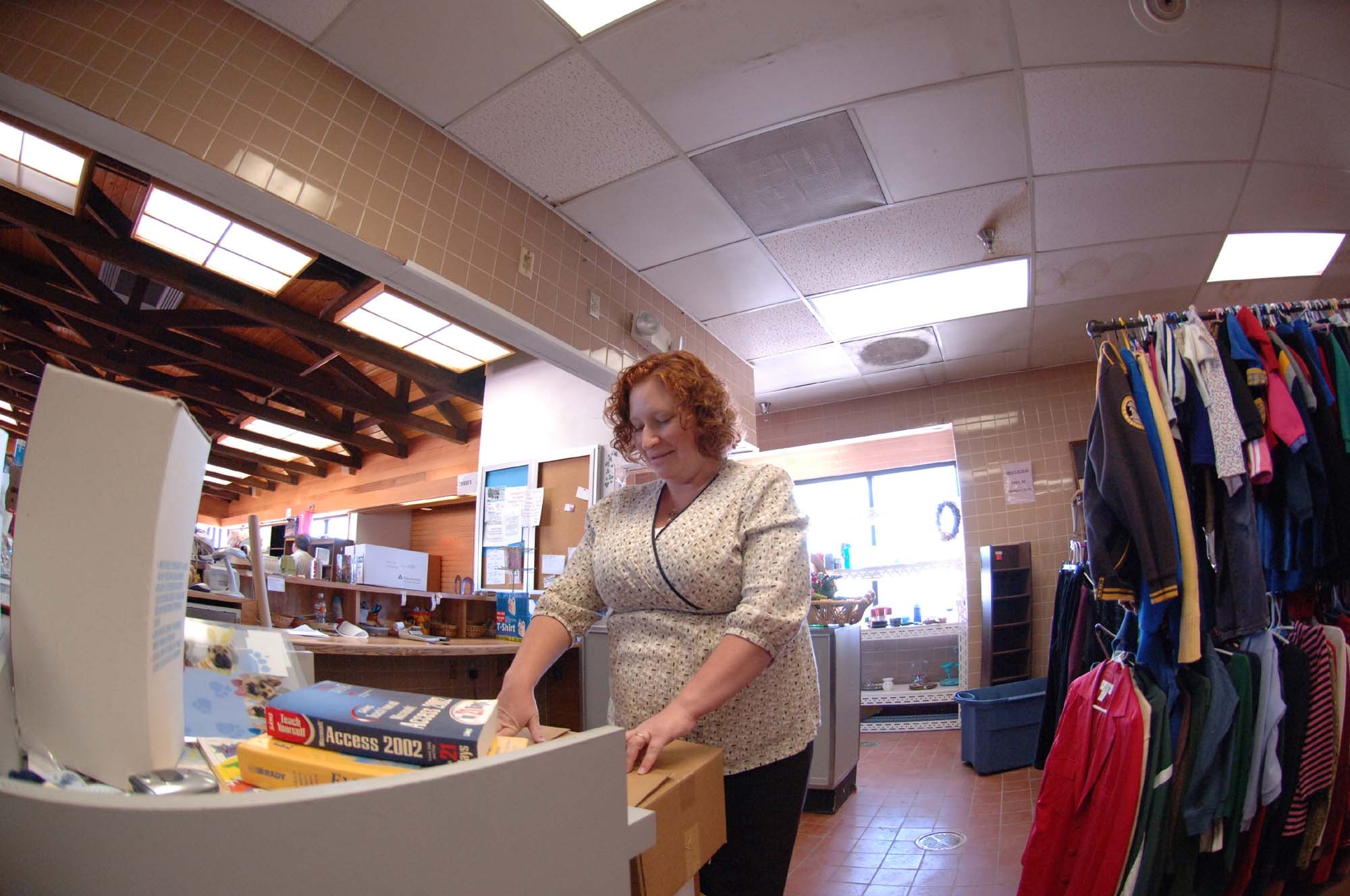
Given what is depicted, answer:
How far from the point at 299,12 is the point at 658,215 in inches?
66.6

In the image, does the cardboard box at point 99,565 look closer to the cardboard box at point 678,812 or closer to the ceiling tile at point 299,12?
the cardboard box at point 678,812

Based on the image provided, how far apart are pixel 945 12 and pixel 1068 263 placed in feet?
7.39

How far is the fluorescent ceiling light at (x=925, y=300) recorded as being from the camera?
411cm

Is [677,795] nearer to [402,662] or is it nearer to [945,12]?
[945,12]

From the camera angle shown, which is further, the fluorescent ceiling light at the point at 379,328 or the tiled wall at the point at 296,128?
the fluorescent ceiling light at the point at 379,328

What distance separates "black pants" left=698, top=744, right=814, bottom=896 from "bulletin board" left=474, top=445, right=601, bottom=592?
324 cm

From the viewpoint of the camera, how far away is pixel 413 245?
2586mm

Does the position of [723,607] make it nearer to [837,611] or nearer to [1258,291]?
[837,611]

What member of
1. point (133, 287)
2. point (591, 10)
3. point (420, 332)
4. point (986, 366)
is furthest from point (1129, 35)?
point (133, 287)

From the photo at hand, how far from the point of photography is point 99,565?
1.77 ft

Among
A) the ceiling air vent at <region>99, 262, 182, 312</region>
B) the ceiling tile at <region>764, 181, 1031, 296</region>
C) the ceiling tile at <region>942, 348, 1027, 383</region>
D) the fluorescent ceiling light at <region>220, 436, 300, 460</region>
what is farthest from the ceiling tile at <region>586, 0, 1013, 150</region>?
the fluorescent ceiling light at <region>220, 436, 300, 460</region>

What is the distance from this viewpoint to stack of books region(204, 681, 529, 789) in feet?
1.69

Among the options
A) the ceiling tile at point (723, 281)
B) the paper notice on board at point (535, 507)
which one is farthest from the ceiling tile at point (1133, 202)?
the paper notice on board at point (535, 507)

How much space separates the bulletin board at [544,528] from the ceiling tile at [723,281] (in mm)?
1157
